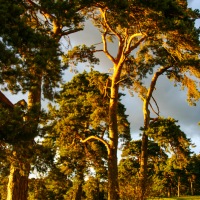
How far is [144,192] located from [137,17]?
8902mm

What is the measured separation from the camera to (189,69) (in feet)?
62.9

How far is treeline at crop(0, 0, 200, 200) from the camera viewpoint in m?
10.4

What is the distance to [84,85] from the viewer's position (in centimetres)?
3009

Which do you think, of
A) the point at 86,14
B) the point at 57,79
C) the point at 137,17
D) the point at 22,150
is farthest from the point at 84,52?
the point at 22,150

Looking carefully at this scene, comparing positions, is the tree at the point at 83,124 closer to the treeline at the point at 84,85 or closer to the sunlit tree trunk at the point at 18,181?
the treeline at the point at 84,85

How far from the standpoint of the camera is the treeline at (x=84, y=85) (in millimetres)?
10430

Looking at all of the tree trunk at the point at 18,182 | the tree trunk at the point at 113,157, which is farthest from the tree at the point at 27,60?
the tree trunk at the point at 113,157

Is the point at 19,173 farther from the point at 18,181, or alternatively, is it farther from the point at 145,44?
the point at 145,44

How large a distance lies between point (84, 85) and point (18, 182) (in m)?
19.3

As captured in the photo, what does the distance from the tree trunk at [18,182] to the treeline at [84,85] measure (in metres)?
0.03

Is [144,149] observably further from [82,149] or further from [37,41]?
[37,41]

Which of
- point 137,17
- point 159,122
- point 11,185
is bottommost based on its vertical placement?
point 11,185

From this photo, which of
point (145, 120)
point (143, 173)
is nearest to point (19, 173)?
point (143, 173)

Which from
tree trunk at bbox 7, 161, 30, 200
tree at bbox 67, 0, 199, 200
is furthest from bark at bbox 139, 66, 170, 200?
tree trunk at bbox 7, 161, 30, 200
